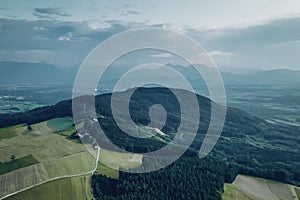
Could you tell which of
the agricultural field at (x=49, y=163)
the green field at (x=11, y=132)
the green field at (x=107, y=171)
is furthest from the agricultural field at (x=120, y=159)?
the green field at (x=11, y=132)

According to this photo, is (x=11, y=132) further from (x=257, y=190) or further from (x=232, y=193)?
(x=257, y=190)

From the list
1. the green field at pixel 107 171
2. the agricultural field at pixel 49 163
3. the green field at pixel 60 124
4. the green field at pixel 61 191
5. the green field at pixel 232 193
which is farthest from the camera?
the green field at pixel 60 124

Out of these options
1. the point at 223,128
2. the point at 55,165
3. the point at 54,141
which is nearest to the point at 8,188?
the point at 55,165

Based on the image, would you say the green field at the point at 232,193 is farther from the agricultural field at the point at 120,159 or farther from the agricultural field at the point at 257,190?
the agricultural field at the point at 120,159

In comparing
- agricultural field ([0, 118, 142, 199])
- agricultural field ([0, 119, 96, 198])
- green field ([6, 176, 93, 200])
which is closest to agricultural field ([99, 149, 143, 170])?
agricultural field ([0, 118, 142, 199])

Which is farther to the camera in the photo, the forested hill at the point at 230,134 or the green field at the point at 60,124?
the green field at the point at 60,124

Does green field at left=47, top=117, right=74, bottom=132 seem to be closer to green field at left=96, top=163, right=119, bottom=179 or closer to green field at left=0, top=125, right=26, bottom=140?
green field at left=0, top=125, right=26, bottom=140

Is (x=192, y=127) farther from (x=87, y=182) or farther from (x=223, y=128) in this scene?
(x=87, y=182)
